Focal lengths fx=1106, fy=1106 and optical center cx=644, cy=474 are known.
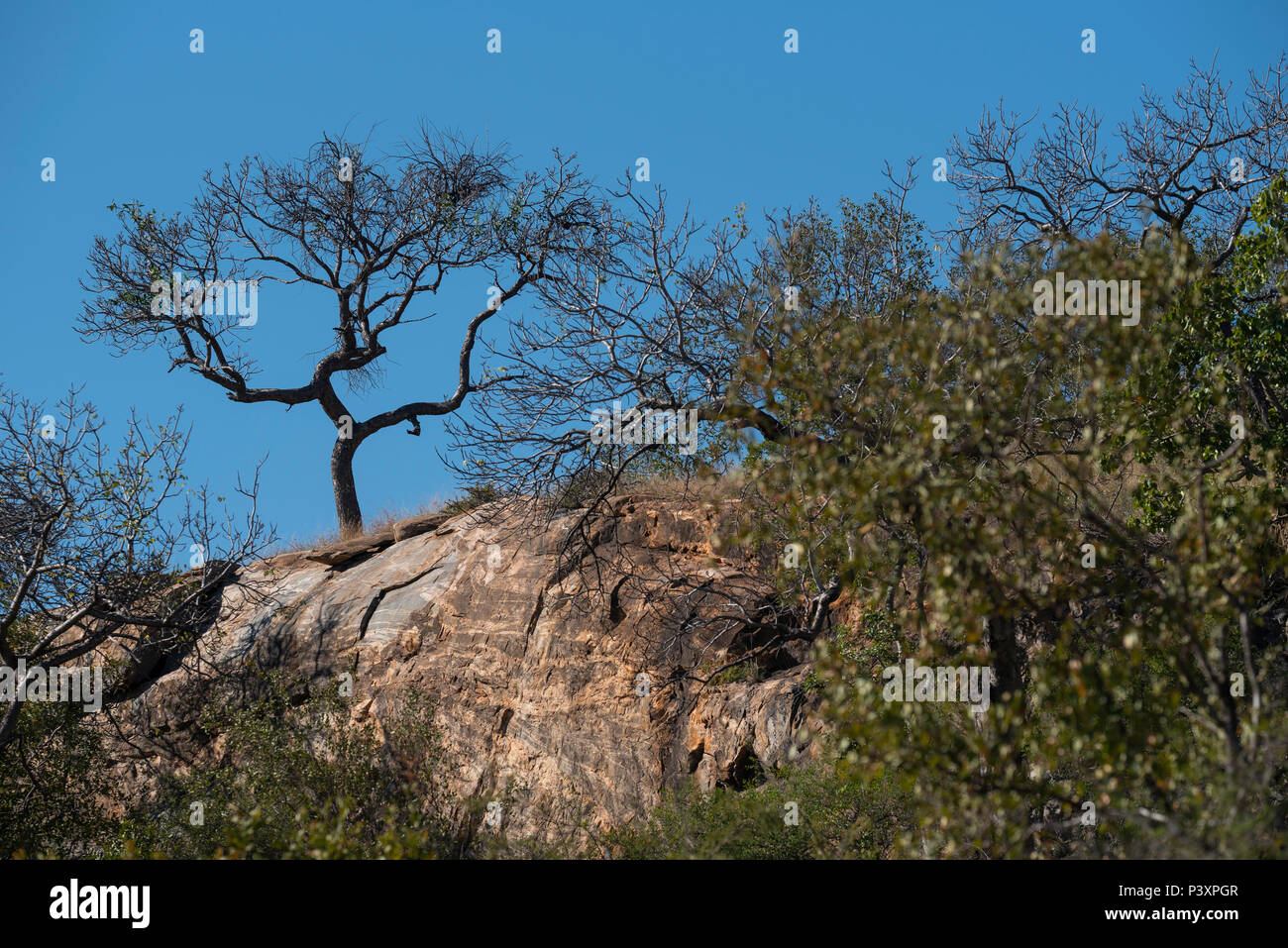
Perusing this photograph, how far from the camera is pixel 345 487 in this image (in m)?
28.1

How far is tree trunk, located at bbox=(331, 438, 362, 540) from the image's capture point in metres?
27.9

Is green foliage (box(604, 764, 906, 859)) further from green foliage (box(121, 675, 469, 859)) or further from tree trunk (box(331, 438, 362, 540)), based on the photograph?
tree trunk (box(331, 438, 362, 540))

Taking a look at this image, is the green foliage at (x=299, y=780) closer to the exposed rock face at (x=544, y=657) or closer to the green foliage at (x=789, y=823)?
the exposed rock face at (x=544, y=657)

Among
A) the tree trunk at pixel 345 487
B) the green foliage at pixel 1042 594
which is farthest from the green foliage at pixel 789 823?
the tree trunk at pixel 345 487

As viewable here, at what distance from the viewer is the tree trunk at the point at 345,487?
27.9 meters

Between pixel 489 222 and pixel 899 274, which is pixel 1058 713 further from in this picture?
pixel 489 222

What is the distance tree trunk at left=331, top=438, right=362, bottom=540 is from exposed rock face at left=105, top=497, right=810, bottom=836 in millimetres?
5241

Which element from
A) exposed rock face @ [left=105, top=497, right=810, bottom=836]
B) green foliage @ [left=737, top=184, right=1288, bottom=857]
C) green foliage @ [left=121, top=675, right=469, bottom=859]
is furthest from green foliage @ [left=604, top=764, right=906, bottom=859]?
green foliage @ [left=121, top=675, right=469, bottom=859]

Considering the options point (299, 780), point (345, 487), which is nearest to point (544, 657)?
point (299, 780)

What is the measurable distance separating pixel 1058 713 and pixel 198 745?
58.8 feet

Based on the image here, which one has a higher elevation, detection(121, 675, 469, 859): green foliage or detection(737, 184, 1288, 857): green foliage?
detection(737, 184, 1288, 857): green foliage

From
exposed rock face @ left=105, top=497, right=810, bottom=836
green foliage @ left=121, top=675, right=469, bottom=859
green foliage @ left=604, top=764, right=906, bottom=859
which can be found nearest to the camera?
green foliage @ left=604, top=764, right=906, bottom=859

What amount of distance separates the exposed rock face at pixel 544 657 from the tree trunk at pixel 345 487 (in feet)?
17.2
